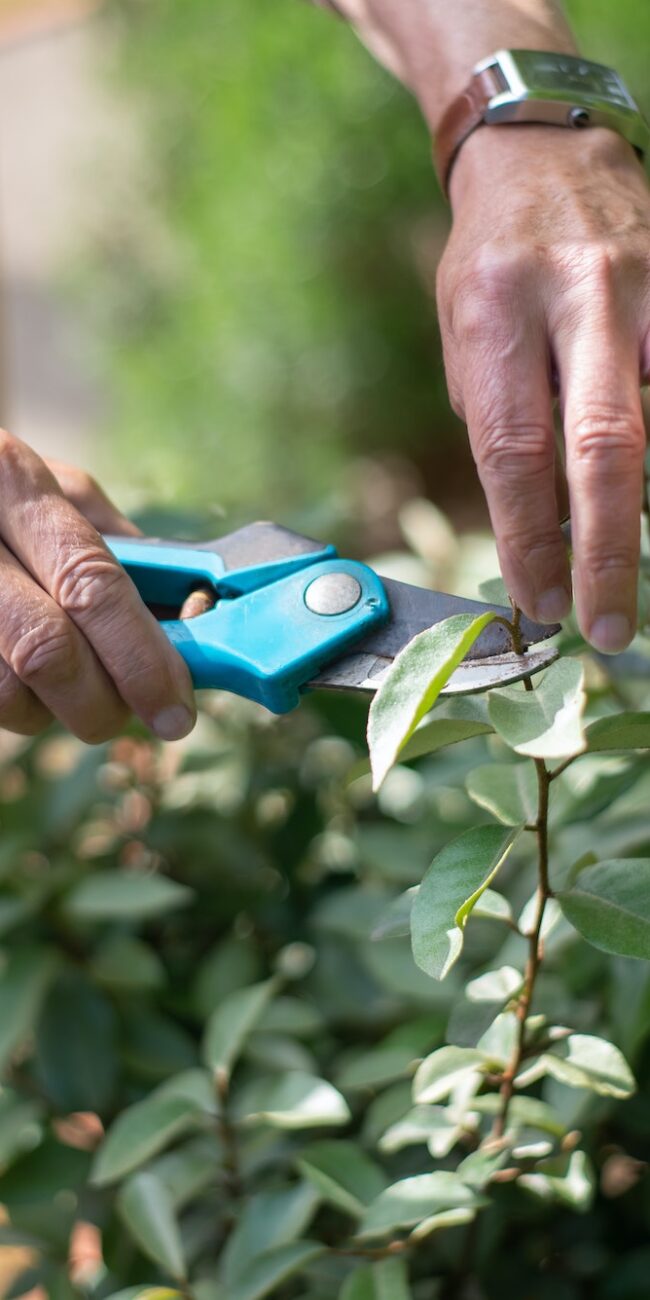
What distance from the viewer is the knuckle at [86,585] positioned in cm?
79

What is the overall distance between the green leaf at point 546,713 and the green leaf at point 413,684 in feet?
0.13

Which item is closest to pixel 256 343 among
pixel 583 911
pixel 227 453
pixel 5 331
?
pixel 227 453

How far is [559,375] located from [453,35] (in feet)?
1.36

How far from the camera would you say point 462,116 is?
882 millimetres

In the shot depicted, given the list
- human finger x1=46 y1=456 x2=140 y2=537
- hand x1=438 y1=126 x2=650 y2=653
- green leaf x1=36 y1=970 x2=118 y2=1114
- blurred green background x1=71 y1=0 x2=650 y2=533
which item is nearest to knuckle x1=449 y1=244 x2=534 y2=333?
hand x1=438 y1=126 x2=650 y2=653

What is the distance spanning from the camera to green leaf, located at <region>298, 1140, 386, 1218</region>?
31.4 inches

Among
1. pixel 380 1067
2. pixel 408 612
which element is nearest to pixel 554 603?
pixel 408 612

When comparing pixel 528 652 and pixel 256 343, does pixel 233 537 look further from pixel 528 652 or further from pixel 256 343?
pixel 256 343

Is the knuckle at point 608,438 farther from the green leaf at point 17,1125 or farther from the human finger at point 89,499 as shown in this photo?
the green leaf at point 17,1125

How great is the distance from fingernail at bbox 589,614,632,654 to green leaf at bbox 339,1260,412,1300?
1.28 feet

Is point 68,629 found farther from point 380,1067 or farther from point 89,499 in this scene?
Result: point 380,1067

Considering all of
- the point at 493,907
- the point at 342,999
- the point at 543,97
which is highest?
the point at 543,97

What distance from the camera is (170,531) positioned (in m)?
1.16

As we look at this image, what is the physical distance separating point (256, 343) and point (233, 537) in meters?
3.36
